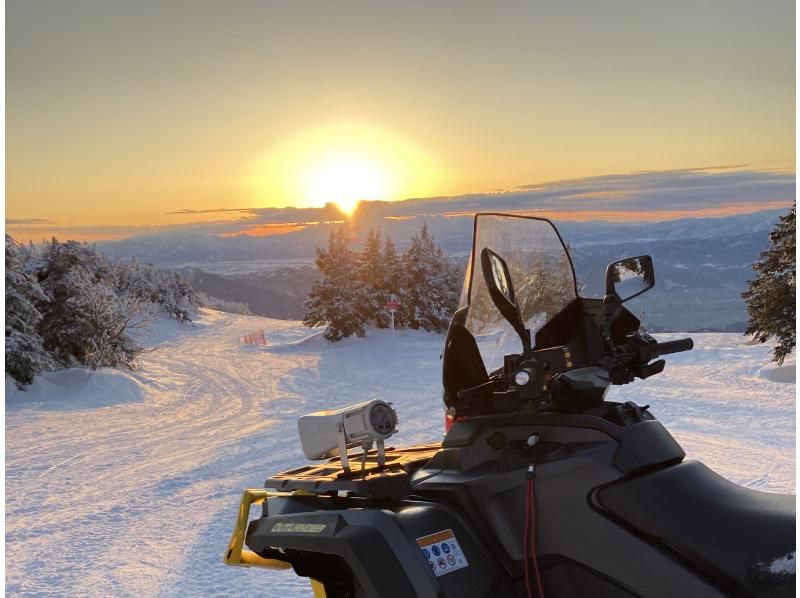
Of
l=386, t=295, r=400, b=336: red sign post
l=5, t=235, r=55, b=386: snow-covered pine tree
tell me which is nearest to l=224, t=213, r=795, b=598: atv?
l=5, t=235, r=55, b=386: snow-covered pine tree

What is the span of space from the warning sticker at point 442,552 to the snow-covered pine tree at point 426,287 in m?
30.1

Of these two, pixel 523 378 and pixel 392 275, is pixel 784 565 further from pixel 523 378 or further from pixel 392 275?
pixel 392 275

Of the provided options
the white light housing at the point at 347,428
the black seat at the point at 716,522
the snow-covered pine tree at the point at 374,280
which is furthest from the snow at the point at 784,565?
the snow-covered pine tree at the point at 374,280

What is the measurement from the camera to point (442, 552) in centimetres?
294

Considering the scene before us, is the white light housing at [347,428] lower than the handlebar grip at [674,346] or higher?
lower

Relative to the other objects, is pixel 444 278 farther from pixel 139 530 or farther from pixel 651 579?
pixel 651 579

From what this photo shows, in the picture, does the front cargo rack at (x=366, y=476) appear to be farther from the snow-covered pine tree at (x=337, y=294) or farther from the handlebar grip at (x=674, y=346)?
the snow-covered pine tree at (x=337, y=294)

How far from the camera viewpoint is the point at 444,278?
34906 mm

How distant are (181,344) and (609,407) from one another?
109ft

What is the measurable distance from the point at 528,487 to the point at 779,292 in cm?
1904

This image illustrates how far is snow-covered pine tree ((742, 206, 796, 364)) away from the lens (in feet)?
63.8

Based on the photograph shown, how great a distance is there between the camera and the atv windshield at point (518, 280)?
133 inches

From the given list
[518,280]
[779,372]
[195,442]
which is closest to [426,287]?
[779,372]

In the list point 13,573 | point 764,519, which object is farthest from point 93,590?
point 764,519
